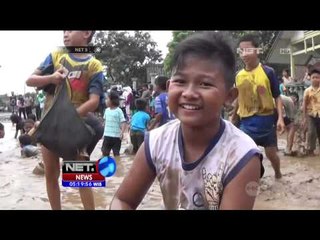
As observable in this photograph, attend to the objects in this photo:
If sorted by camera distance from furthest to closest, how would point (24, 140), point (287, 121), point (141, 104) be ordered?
point (24, 140)
point (141, 104)
point (287, 121)

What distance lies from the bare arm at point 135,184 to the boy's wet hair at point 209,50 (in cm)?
33

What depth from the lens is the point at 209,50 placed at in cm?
126

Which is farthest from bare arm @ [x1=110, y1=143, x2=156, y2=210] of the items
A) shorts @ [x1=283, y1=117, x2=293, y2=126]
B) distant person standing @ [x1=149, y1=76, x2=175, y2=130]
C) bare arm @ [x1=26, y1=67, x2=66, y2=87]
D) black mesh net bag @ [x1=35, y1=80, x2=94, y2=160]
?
shorts @ [x1=283, y1=117, x2=293, y2=126]

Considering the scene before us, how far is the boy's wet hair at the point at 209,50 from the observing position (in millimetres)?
1262

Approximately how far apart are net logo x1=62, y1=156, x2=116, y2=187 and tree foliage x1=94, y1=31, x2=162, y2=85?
65 cm

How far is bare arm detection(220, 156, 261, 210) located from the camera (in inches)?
48.9

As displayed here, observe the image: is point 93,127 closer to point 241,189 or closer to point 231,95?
point 231,95

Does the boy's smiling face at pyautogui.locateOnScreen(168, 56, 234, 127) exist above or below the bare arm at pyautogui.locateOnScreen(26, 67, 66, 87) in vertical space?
below

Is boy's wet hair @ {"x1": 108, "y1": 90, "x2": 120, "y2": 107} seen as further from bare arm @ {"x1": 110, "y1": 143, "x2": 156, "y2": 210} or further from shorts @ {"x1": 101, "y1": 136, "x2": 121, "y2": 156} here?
bare arm @ {"x1": 110, "y1": 143, "x2": 156, "y2": 210}

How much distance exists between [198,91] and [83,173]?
1.15 metres

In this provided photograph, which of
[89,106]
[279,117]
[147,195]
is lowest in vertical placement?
[147,195]

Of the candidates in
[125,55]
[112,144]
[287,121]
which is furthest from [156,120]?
[287,121]
